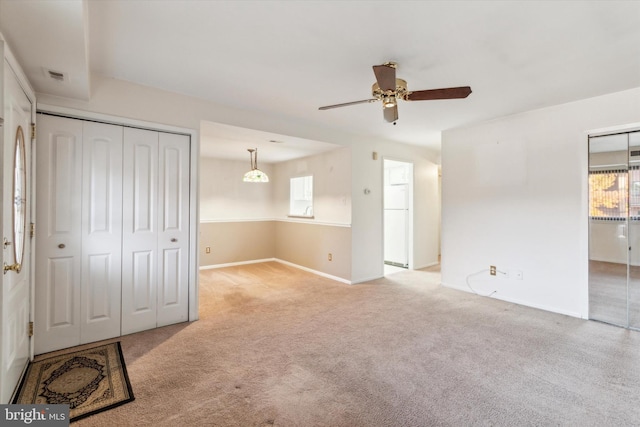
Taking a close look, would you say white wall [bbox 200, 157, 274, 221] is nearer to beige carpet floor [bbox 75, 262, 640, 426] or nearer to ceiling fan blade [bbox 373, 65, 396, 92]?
beige carpet floor [bbox 75, 262, 640, 426]

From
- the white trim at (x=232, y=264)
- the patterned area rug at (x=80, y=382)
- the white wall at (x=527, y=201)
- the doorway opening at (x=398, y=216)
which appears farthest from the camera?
the white trim at (x=232, y=264)

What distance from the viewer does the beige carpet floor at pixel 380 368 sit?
5.95ft

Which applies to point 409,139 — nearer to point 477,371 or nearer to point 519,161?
point 519,161

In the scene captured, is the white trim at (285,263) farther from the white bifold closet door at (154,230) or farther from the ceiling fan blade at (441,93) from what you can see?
the ceiling fan blade at (441,93)

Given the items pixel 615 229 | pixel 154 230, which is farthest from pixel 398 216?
pixel 154 230

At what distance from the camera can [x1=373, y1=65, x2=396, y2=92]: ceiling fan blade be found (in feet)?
6.96

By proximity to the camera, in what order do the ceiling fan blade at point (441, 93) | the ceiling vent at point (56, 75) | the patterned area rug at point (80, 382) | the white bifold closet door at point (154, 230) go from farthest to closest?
the white bifold closet door at point (154, 230), the ceiling fan blade at point (441, 93), the ceiling vent at point (56, 75), the patterned area rug at point (80, 382)

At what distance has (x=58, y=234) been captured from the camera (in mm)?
2553

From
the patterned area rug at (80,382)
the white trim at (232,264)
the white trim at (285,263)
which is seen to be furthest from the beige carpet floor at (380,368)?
the white trim at (232,264)

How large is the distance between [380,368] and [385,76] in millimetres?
2252

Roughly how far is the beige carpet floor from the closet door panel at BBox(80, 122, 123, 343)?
1.05 feet

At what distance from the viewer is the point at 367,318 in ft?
11.0

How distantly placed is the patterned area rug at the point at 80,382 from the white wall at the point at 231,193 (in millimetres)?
3757

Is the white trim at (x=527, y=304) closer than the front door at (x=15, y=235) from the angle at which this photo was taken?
No
